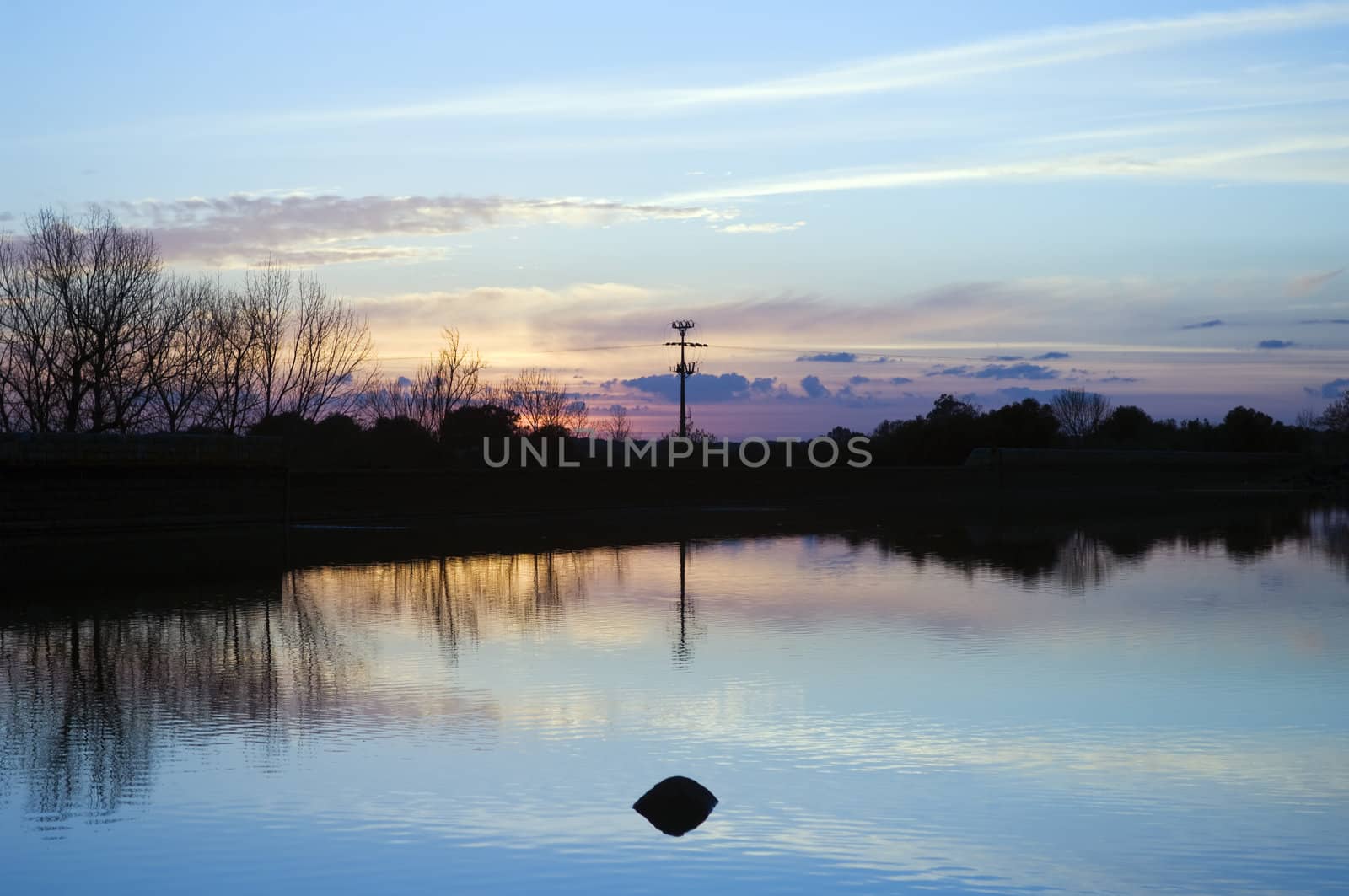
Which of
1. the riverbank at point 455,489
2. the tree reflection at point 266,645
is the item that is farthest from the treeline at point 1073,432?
the tree reflection at point 266,645

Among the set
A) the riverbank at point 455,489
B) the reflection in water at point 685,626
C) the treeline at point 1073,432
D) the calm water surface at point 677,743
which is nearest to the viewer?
the calm water surface at point 677,743

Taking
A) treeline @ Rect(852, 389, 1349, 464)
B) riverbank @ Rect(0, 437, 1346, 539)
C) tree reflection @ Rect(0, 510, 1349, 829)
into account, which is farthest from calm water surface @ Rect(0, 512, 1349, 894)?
treeline @ Rect(852, 389, 1349, 464)

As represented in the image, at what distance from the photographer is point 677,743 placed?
8508 mm

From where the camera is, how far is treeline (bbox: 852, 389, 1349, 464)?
249ft

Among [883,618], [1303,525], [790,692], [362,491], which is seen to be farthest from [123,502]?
[1303,525]

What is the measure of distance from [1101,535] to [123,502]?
21220 mm

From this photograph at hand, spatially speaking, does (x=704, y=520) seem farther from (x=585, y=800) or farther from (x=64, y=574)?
(x=585, y=800)

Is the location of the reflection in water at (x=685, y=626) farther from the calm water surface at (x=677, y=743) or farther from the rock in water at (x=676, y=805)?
the rock in water at (x=676, y=805)

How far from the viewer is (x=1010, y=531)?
31.5 metres

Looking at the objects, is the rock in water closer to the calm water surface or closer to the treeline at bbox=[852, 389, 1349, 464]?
the calm water surface

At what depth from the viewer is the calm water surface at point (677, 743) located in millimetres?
6215

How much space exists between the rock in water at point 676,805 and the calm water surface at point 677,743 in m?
0.09

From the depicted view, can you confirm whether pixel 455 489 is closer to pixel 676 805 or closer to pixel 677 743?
pixel 677 743

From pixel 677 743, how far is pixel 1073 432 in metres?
115
